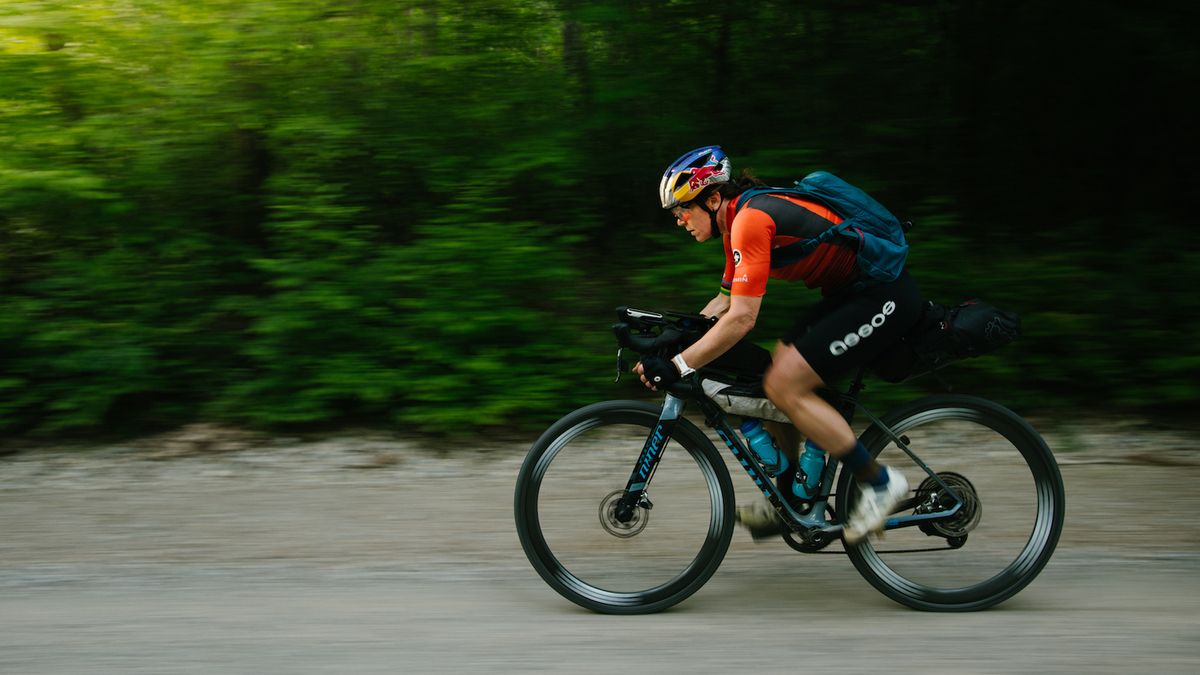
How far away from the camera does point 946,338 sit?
4242 mm

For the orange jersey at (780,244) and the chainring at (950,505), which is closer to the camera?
the orange jersey at (780,244)

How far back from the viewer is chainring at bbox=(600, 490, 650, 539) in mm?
4410

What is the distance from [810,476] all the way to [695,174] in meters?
1.33

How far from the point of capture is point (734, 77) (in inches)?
327

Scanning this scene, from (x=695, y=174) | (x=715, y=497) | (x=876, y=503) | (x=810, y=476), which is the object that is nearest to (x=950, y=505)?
(x=876, y=503)

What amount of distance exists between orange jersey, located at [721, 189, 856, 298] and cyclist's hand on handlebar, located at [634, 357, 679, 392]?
1.28 feet

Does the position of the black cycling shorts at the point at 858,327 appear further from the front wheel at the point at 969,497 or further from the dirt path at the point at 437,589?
the dirt path at the point at 437,589

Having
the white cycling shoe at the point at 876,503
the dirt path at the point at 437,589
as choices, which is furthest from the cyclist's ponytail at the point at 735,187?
the dirt path at the point at 437,589

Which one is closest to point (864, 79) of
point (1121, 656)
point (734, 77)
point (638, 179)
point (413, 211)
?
point (734, 77)

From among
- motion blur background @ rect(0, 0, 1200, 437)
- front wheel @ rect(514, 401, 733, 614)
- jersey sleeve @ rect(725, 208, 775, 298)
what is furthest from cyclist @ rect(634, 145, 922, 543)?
motion blur background @ rect(0, 0, 1200, 437)

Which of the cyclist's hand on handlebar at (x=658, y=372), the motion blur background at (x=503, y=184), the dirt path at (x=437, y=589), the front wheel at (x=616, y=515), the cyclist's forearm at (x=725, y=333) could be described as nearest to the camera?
the dirt path at (x=437, y=589)

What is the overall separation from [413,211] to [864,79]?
3547 mm

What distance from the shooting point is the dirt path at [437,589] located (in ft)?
12.9

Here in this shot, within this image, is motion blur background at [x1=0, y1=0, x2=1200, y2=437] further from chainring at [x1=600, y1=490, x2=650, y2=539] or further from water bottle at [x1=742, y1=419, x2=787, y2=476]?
water bottle at [x1=742, y1=419, x2=787, y2=476]
